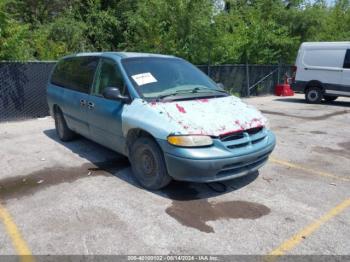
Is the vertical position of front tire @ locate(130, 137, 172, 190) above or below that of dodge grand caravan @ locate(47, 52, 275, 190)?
below

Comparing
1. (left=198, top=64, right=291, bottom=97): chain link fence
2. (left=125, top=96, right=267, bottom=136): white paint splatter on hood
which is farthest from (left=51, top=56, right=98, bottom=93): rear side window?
(left=198, top=64, right=291, bottom=97): chain link fence

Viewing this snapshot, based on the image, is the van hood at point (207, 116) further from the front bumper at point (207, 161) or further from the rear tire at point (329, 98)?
the rear tire at point (329, 98)

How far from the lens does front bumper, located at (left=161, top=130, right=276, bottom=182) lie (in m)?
4.12

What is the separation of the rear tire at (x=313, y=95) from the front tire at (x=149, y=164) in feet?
35.8

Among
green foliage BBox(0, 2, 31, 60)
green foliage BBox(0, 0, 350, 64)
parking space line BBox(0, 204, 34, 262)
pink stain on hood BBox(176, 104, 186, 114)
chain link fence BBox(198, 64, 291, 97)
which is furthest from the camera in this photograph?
chain link fence BBox(198, 64, 291, 97)

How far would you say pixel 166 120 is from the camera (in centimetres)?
432

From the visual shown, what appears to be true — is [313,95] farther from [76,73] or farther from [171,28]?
[76,73]

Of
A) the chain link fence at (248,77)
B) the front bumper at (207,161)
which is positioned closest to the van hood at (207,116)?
the front bumper at (207,161)

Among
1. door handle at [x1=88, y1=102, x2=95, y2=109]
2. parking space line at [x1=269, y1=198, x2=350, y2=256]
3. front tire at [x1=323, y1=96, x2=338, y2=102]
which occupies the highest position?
door handle at [x1=88, y1=102, x2=95, y2=109]

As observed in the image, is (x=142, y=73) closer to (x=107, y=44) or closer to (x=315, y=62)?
(x=315, y=62)

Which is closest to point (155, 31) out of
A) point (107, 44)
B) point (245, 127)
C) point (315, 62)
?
point (107, 44)

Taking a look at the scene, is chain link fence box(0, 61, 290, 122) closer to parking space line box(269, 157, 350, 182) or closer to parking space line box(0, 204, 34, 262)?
parking space line box(0, 204, 34, 262)

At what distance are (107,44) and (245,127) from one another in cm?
1371

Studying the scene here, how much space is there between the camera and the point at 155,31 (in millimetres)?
13000
